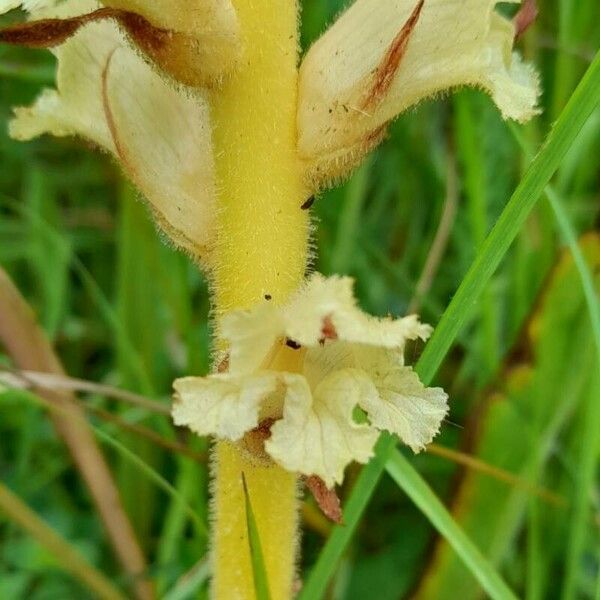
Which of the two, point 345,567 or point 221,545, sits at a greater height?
point 221,545

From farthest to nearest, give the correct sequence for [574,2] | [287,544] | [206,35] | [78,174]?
[78,174]
[574,2]
[287,544]
[206,35]

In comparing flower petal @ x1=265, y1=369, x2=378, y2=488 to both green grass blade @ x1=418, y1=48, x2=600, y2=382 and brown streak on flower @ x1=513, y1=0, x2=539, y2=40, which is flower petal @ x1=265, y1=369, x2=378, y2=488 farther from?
brown streak on flower @ x1=513, y1=0, x2=539, y2=40

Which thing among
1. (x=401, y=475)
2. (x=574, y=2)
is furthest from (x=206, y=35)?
(x=574, y=2)

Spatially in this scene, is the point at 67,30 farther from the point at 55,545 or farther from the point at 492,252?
the point at 55,545

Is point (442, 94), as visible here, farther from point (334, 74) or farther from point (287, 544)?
point (287, 544)

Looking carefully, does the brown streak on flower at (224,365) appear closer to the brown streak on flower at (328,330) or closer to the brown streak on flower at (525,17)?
the brown streak on flower at (328,330)

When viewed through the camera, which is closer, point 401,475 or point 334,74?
point 334,74

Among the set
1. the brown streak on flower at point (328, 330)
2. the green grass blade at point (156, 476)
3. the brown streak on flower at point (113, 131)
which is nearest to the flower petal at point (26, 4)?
the brown streak on flower at point (113, 131)
